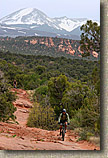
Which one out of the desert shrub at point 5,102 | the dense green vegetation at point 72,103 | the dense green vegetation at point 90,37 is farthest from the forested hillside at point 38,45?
the dense green vegetation at point 90,37

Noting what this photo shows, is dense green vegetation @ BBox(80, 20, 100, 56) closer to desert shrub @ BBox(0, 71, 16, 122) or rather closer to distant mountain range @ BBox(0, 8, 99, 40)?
distant mountain range @ BBox(0, 8, 99, 40)

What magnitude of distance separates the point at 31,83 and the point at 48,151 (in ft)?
75.3

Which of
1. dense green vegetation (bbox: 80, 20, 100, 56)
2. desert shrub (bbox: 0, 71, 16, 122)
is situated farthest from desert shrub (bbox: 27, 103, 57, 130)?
dense green vegetation (bbox: 80, 20, 100, 56)

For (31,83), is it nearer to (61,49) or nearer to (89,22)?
(89,22)

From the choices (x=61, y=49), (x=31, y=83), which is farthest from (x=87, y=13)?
(x=61, y=49)

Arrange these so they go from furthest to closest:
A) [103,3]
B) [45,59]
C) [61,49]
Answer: [61,49] < [45,59] < [103,3]

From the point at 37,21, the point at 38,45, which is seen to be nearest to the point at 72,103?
the point at 37,21

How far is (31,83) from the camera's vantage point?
2733 cm

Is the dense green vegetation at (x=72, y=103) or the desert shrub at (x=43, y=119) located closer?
the dense green vegetation at (x=72, y=103)

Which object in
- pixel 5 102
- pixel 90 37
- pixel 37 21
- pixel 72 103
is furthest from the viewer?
pixel 72 103

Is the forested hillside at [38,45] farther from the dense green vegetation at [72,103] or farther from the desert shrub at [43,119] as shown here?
the desert shrub at [43,119]

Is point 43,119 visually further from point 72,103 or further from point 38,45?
point 38,45

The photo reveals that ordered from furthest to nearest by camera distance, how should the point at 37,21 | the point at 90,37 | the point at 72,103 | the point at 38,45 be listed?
the point at 38,45
the point at 72,103
the point at 37,21
the point at 90,37

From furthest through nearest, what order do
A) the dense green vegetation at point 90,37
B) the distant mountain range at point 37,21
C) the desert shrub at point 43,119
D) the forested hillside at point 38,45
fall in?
1. the forested hillside at point 38,45
2. the desert shrub at point 43,119
3. the distant mountain range at point 37,21
4. the dense green vegetation at point 90,37
